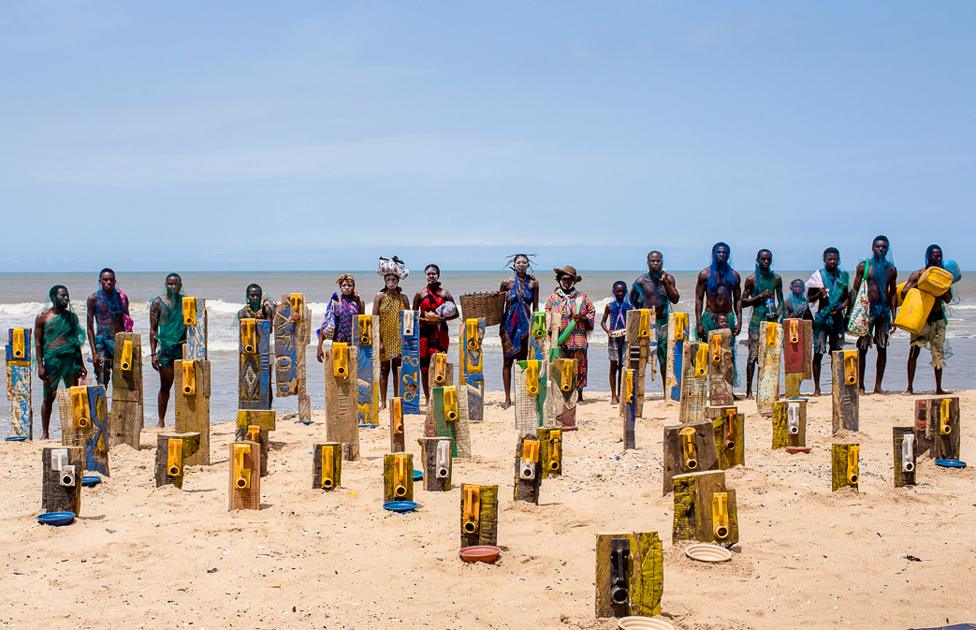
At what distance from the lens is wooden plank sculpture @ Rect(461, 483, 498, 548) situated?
5.89 metres

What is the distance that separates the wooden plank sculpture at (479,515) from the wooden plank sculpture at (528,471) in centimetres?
98

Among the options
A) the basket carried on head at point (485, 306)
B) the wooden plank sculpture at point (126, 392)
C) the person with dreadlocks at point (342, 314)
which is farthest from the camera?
the basket carried on head at point (485, 306)

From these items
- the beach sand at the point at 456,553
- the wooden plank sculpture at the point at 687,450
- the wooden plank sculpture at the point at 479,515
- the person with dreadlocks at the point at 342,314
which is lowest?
the beach sand at the point at 456,553

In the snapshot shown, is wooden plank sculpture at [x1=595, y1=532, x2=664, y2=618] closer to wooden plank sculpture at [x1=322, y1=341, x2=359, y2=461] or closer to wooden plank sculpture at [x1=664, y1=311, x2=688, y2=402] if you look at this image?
wooden plank sculpture at [x1=322, y1=341, x2=359, y2=461]

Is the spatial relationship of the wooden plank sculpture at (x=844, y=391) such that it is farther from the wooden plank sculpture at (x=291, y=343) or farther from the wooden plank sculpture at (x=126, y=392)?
the wooden plank sculpture at (x=126, y=392)

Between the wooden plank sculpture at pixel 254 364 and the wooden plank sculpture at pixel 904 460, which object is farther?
the wooden plank sculpture at pixel 254 364

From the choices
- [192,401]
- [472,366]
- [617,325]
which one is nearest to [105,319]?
[192,401]

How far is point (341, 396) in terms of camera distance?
28.3 feet

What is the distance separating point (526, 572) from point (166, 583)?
2.08m

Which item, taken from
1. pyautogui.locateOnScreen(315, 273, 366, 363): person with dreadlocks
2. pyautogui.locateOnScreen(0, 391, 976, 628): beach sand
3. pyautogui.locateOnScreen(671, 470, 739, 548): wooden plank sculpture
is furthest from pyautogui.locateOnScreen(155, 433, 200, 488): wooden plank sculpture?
pyautogui.locateOnScreen(671, 470, 739, 548): wooden plank sculpture

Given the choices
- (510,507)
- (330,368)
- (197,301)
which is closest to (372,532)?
(510,507)

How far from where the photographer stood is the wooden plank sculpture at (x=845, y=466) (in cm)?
711

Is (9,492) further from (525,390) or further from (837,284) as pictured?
(837,284)

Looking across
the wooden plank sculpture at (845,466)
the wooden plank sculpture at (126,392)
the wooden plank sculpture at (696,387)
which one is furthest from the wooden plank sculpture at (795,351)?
the wooden plank sculpture at (126,392)
